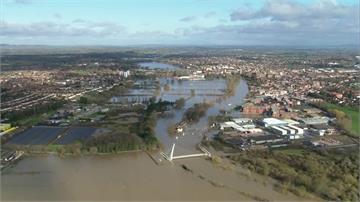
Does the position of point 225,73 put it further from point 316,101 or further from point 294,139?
point 294,139

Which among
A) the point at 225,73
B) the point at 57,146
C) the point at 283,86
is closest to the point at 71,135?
the point at 57,146

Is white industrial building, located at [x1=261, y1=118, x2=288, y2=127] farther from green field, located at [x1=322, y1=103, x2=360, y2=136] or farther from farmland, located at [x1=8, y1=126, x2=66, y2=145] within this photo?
farmland, located at [x1=8, y1=126, x2=66, y2=145]

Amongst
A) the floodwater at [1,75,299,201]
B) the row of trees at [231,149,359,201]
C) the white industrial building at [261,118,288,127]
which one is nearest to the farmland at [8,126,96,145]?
the floodwater at [1,75,299,201]

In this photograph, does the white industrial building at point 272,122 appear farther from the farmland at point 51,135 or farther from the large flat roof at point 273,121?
the farmland at point 51,135

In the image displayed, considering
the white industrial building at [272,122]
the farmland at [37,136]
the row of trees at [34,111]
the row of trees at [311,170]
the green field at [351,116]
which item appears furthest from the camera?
the row of trees at [34,111]

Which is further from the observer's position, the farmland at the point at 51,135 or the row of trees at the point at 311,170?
the farmland at the point at 51,135

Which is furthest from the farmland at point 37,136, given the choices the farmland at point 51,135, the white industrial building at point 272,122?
the white industrial building at point 272,122
